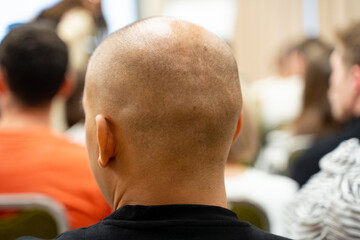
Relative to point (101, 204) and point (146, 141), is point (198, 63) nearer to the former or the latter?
point (146, 141)

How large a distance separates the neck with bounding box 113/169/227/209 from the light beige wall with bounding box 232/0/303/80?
572 centimetres

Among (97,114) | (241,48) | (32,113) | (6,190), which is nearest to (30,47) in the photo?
(32,113)

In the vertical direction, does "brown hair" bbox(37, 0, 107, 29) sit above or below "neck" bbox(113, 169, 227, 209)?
below

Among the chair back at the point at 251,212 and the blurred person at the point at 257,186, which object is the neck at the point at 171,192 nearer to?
the chair back at the point at 251,212

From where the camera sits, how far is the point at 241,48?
6.68m

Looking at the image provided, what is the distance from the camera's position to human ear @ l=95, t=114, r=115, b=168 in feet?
2.74

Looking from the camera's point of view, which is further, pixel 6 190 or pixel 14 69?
pixel 14 69

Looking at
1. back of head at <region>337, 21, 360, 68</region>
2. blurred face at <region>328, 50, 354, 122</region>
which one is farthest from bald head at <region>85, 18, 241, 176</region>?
blurred face at <region>328, 50, 354, 122</region>

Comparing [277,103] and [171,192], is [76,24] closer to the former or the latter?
[277,103]

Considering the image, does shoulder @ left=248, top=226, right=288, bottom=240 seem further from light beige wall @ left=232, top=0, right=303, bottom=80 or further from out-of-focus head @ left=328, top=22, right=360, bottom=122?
light beige wall @ left=232, top=0, right=303, bottom=80

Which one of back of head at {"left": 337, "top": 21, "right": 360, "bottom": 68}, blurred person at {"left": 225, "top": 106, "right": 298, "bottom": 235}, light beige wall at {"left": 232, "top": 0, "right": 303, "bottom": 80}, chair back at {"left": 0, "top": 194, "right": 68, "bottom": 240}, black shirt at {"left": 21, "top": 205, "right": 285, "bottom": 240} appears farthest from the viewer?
light beige wall at {"left": 232, "top": 0, "right": 303, "bottom": 80}

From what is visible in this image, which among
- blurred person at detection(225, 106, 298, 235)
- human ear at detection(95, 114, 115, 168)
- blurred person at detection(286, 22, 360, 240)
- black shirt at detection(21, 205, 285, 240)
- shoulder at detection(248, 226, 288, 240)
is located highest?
human ear at detection(95, 114, 115, 168)

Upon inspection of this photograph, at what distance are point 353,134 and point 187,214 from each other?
3.55 ft

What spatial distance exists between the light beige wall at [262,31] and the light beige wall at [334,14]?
28 centimetres
